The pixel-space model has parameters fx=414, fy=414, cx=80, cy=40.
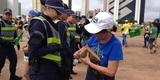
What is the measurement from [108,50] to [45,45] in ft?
2.32

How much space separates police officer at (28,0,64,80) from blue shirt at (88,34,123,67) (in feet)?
1.36

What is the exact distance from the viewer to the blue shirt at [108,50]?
4.48 meters

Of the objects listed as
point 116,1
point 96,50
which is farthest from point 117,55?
point 116,1

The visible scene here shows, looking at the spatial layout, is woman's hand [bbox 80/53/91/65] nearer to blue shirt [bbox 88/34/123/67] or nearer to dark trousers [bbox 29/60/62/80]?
blue shirt [bbox 88/34/123/67]

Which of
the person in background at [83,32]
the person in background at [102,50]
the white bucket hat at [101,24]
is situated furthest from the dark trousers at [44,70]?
the person in background at [83,32]

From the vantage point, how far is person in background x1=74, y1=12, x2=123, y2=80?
436 centimetres

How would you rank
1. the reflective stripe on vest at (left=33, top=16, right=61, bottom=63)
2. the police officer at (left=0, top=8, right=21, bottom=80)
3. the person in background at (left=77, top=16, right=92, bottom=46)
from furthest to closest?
1. the person in background at (left=77, top=16, right=92, bottom=46)
2. the police officer at (left=0, top=8, right=21, bottom=80)
3. the reflective stripe on vest at (left=33, top=16, right=61, bottom=63)

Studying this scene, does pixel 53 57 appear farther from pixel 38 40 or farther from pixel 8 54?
pixel 8 54

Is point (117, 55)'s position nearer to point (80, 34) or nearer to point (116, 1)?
point (80, 34)

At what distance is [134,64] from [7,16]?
695 centimetres

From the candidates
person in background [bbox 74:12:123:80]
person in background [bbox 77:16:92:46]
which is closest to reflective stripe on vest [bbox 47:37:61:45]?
person in background [bbox 74:12:123:80]

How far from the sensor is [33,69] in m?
4.68

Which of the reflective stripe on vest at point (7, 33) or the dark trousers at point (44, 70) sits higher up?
the reflective stripe on vest at point (7, 33)

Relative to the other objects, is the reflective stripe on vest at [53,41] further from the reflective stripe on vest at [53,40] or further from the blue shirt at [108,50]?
the blue shirt at [108,50]
